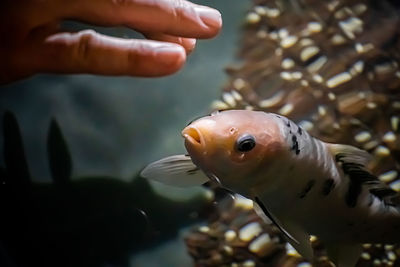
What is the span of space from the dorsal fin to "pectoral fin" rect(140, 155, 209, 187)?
0.29 m

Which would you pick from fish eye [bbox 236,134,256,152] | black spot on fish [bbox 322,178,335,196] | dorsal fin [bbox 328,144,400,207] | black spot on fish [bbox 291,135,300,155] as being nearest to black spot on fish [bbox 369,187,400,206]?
dorsal fin [bbox 328,144,400,207]

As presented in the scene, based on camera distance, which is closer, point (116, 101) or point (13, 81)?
point (13, 81)

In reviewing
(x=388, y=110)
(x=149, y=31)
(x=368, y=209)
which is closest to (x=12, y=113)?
(x=149, y=31)

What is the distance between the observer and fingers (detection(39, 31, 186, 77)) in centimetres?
85

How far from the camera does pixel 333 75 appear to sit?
1584 millimetres

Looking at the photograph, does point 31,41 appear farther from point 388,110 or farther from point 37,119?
point 388,110

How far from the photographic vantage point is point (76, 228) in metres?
1.10

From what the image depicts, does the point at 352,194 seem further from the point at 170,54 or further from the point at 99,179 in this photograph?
the point at 99,179

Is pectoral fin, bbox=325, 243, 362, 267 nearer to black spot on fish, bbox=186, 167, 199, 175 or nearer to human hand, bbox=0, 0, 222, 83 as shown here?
black spot on fish, bbox=186, 167, 199, 175

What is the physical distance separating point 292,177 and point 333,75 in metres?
0.77

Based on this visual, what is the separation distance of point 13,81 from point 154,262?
1.77 feet

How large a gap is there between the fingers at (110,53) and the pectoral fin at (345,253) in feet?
1.95

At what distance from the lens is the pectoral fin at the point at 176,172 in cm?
96

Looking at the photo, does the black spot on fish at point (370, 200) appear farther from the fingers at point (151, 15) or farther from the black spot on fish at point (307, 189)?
the fingers at point (151, 15)
